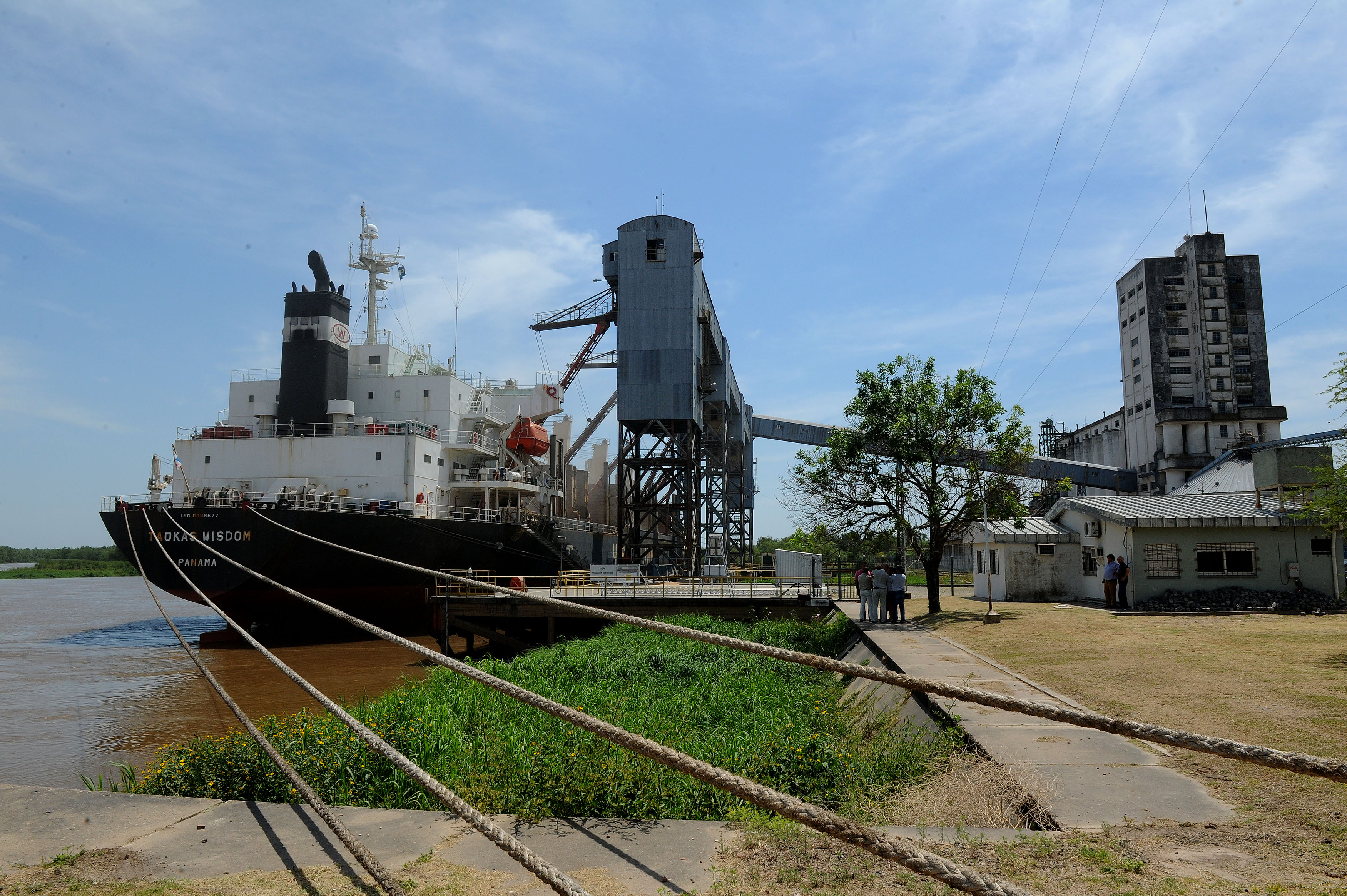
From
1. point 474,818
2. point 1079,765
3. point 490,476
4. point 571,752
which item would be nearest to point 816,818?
point 474,818

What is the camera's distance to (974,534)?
2608 centimetres

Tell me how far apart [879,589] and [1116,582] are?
6974mm

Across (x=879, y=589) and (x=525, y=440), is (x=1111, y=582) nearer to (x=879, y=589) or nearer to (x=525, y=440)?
(x=879, y=589)

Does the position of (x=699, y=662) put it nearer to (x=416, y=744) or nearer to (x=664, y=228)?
(x=416, y=744)

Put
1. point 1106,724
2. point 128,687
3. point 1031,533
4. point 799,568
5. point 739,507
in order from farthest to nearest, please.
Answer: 1. point 739,507
2. point 799,568
3. point 1031,533
4. point 128,687
5. point 1106,724

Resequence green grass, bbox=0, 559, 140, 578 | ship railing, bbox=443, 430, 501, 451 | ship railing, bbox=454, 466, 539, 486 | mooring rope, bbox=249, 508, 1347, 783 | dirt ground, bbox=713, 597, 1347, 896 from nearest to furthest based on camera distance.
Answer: mooring rope, bbox=249, 508, 1347, 783 < dirt ground, bbox=713, 597, 1347, 896 < ship railing, bbox=454, 466, 539, 486 < ship railing, bbox=443, 430, 501, 451 < green grass, bbox=0, 559, 140, 578

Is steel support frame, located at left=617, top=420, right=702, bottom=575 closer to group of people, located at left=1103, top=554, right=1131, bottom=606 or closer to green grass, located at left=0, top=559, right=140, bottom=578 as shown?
group of people, located at left=1103, top=554, right=1131, bottom=606

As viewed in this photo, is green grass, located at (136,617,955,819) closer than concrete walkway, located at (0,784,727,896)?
No

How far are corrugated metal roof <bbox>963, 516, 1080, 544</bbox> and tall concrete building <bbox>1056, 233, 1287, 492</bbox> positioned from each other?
30.9 m

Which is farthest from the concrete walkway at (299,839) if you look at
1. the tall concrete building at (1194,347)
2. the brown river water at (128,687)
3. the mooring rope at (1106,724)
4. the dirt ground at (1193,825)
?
the tall concrete building at (1194,347)

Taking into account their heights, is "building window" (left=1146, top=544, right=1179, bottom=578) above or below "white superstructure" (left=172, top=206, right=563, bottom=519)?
below

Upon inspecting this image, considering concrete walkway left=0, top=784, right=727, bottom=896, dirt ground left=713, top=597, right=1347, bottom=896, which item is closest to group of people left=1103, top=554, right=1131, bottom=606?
dirt ground left=713, top=597, right=1347, bottom=896

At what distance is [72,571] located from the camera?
91875 millimetres

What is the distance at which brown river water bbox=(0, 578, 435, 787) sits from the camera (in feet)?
36.2
